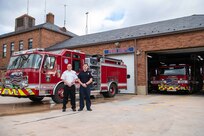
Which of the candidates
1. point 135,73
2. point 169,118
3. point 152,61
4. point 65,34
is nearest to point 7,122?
point 169,118

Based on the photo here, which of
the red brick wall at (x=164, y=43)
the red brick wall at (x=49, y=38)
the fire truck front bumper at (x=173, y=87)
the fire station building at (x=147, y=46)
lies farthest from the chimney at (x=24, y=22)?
the fire truck front bumper at (x=173, y=87)

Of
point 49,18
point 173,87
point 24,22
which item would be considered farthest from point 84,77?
point 49,18

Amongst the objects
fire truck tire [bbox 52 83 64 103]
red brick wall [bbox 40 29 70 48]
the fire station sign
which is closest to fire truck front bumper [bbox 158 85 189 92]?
the fire station sign

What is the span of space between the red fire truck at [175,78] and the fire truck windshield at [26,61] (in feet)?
35.0

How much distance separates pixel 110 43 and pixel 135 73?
352 centimetres

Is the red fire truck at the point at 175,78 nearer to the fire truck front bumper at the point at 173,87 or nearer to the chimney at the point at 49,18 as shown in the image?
the fire truck front bumper at the point at 173,87

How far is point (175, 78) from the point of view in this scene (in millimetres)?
16219

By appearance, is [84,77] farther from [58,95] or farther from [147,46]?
[147,46]

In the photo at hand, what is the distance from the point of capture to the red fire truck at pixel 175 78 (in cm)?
1596

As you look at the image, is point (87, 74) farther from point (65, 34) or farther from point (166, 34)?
point (65, 34)

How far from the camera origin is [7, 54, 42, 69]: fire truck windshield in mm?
9245

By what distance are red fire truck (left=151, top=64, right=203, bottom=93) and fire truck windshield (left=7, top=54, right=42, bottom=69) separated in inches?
420

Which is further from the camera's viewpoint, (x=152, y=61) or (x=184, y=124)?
(x=152, y=61)

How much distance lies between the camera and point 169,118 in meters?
6.46
